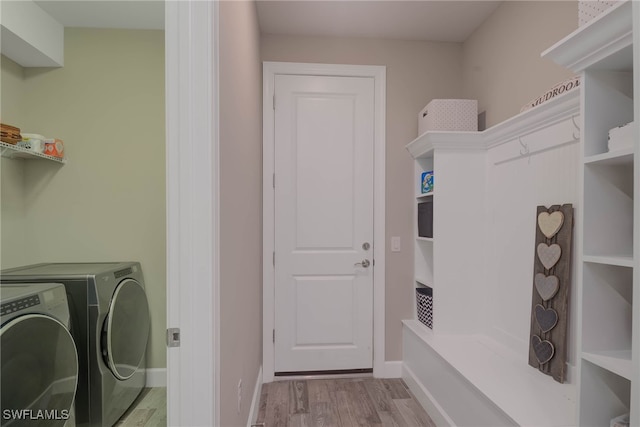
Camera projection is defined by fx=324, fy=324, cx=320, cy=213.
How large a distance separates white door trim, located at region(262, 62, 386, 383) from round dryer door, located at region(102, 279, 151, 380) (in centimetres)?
84

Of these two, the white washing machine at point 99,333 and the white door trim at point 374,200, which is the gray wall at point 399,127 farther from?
the white washing machine at point 99,333

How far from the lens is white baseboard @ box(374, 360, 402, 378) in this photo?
255cm

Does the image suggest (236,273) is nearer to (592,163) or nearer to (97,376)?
(97,376)

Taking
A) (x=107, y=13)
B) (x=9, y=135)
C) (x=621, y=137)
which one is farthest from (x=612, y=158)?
(x=9, y=135)

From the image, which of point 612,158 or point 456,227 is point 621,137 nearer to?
point 612,158

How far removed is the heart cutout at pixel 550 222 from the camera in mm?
1572

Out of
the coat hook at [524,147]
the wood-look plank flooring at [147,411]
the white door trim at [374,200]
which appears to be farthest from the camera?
the white door trim at [374,200]

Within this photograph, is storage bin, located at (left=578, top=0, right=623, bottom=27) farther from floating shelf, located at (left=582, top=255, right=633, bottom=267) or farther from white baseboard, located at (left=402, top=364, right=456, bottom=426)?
white baseboard, located at (left=402, top=364, right=456, bottom=426)

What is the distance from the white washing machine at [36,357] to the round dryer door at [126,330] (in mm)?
245

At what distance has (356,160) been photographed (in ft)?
8.48

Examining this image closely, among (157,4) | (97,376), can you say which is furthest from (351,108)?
(97,376)

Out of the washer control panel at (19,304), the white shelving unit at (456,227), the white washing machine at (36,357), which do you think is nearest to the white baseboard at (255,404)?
the white washing machine at (36,357)

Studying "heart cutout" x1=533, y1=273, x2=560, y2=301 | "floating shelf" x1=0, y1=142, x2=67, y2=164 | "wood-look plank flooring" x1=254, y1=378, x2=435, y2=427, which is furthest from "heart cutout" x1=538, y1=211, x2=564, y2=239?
"floating shelf" x1=0, y1=142, x2=67, y2=164

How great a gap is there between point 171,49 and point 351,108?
186cm
